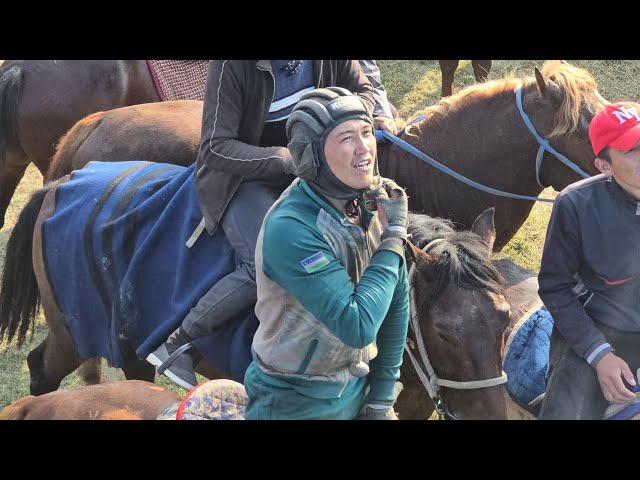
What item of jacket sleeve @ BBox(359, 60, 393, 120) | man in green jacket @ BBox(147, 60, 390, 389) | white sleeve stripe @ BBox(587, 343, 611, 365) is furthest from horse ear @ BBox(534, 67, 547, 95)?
white sleeve stripe @ BBox(587, 343, 611, 365)

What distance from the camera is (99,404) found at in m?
2.93

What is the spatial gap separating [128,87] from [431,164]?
3620 millimetres

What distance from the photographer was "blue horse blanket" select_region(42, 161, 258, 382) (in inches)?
152

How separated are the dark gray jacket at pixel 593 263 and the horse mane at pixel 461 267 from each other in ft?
0.71

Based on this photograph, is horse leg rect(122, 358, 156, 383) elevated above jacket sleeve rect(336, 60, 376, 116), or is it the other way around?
jacket sleeve rect(336, 60, 376, 116)

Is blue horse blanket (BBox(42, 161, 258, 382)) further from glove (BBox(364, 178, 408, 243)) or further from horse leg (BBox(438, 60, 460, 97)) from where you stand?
horse leg (BBox(438, 60, 460, 97))

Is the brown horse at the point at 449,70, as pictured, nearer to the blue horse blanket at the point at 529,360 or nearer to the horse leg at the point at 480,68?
the horse leg at the point at 480,68

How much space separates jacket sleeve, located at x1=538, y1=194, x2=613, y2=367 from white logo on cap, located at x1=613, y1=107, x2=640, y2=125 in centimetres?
35

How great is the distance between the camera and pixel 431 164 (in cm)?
440

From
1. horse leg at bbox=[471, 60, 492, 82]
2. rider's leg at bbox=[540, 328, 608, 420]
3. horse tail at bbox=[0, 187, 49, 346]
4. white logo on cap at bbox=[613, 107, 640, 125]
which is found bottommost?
horse tail at bbox=[0, 187, 49, 346]

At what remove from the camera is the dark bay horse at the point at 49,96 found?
6.37m
